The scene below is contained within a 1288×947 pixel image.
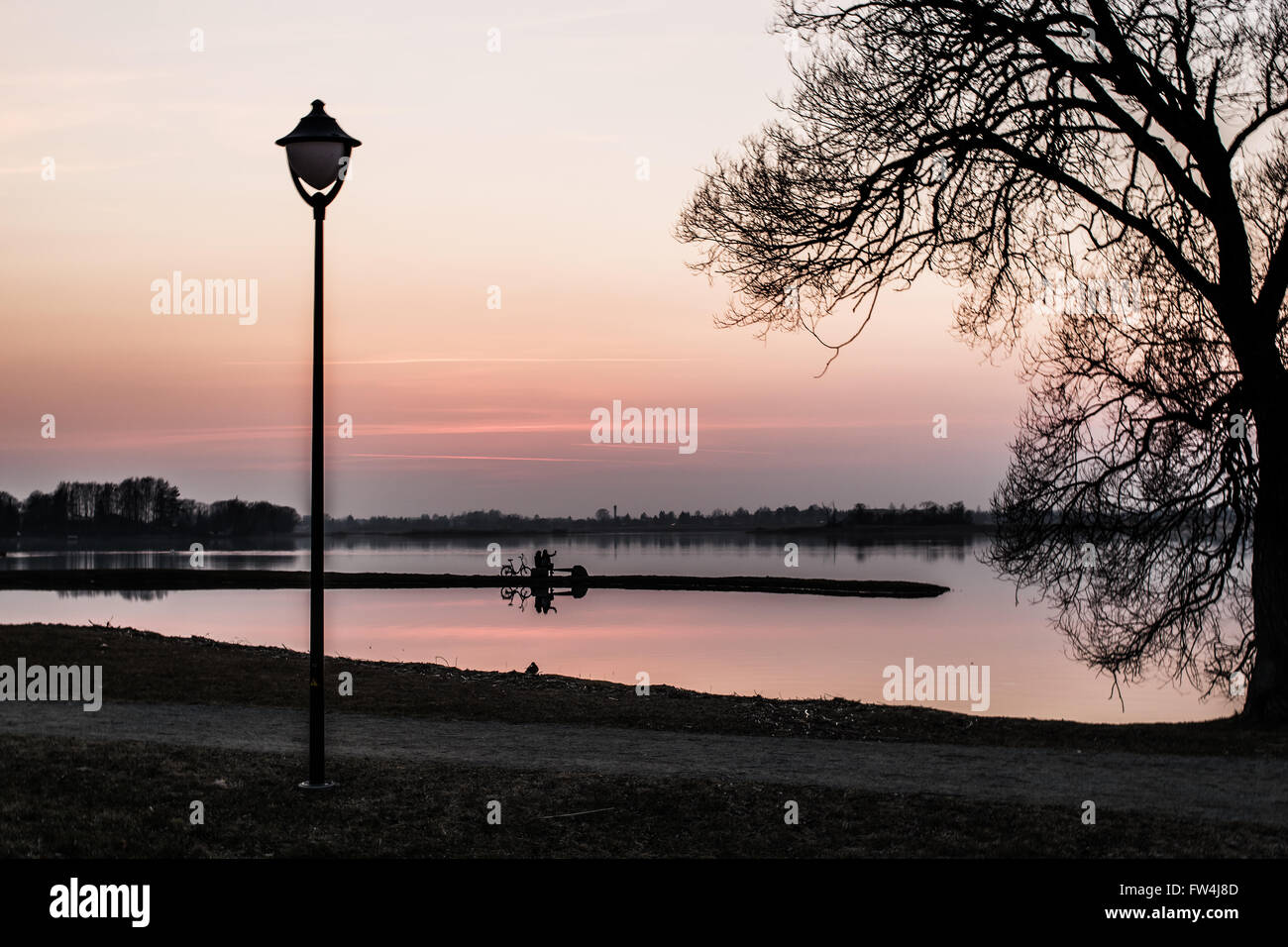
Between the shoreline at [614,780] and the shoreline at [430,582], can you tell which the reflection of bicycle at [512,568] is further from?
the shoreline at [614,780]

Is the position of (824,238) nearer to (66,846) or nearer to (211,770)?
(211,770)

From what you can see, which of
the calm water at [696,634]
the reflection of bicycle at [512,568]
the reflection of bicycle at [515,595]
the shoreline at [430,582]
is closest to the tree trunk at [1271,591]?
the calm water at [696,634]

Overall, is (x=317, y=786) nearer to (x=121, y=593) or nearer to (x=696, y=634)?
(x=696, y=634)

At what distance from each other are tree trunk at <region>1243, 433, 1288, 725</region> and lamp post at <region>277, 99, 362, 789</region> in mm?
13110

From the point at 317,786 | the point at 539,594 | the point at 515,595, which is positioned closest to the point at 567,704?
the point at 317,786

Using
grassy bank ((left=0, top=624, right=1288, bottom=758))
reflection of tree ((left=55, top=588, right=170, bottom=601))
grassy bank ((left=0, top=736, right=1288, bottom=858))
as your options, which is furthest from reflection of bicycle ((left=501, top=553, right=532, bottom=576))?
grassy bank ((left=0, top=736, right=1288, bottom=858))

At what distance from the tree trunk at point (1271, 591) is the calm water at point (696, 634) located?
690 centimetres

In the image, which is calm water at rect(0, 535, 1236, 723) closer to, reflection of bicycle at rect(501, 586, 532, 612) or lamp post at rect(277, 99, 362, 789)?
reflection of bicycle at rect(501, 586, 532, 612)

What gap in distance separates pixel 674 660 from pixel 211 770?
23502 mm

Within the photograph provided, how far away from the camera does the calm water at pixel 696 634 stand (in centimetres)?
2869

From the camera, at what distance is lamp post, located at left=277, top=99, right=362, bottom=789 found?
10766 millimetres

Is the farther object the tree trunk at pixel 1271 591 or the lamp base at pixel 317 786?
the tree trunk at pixel 1271 591

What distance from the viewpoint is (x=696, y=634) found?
143 feet
